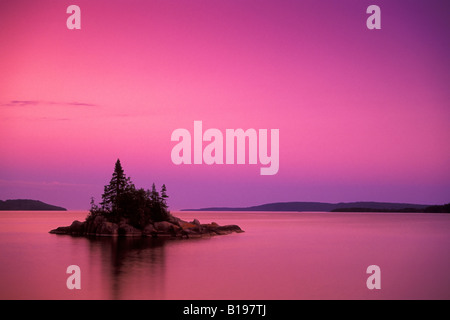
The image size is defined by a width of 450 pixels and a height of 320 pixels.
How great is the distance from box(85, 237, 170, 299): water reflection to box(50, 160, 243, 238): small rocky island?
13.6 metres

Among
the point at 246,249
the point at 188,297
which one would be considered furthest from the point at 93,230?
the point at 188,297

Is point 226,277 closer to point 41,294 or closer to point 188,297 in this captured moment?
point 188,297

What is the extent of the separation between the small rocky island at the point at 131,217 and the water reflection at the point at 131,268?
44.8ft

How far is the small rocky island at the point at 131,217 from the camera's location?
7019 cm

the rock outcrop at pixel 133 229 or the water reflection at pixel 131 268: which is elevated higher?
the water reflection at pixel 131 268

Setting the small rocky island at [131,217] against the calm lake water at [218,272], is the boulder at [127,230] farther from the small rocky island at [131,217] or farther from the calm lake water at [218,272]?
the calm lake water at [218,272]

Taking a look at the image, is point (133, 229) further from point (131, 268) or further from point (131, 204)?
point (131, 268)

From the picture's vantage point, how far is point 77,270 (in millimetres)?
35688

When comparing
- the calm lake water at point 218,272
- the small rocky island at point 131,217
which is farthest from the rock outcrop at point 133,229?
the calm lake water at point 218,272

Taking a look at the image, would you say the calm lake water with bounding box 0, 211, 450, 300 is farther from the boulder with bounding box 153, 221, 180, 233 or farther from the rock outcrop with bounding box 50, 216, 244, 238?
the boulder with bounding box 153, 221, 180, 233

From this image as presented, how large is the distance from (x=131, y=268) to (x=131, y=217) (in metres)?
36.3

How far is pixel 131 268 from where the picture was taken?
3678 centimetres
